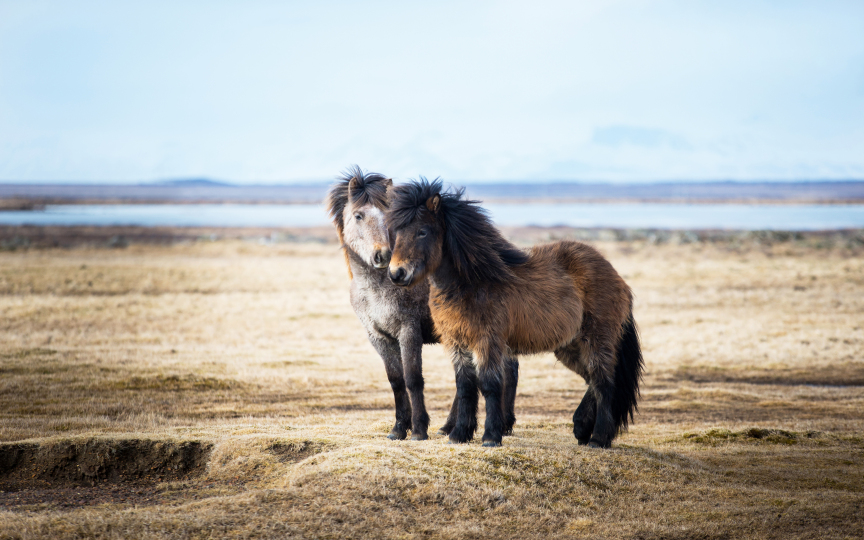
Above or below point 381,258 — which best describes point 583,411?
below

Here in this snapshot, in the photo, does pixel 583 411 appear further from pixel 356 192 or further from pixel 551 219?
pixel 551 219

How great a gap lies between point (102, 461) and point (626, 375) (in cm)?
623

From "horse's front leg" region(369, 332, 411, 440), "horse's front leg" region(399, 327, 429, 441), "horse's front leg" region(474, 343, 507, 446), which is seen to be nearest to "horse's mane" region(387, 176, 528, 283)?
"horse's front leg" region(474, 343, 507, 446)

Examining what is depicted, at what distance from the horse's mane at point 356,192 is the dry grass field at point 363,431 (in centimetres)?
284

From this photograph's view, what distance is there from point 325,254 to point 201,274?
1348 cm

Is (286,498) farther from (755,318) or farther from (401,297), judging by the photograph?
(755,318)

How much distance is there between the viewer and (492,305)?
739 cm

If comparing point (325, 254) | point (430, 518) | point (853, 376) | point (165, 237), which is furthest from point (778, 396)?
point (165, 237)

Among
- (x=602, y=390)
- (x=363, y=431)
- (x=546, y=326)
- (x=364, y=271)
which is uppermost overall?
(x=364, y=271)

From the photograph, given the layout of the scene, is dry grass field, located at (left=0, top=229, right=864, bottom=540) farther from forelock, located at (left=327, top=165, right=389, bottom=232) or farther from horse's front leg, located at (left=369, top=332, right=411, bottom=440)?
forelock, located at (left=327, top=165, right=389, bottom=232)

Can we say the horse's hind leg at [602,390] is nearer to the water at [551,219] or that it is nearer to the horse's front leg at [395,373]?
the horse's front leg at [395,373]

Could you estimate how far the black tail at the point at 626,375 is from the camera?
852 cm

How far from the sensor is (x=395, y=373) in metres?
8.77

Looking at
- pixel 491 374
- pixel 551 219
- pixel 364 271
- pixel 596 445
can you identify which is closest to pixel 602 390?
pixel 596 445
